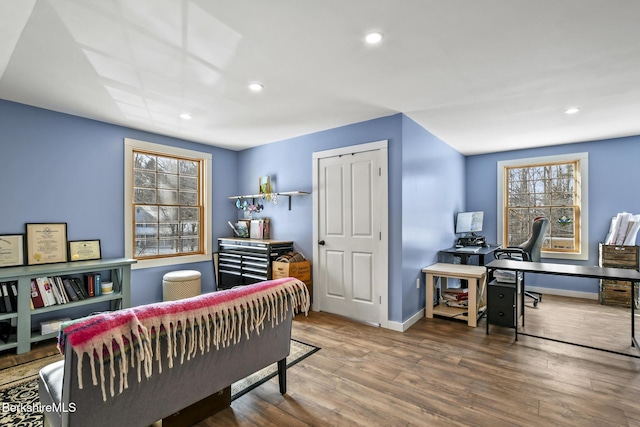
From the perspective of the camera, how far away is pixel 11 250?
3006 millimetres

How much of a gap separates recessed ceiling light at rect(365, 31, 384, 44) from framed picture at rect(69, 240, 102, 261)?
3.68 m

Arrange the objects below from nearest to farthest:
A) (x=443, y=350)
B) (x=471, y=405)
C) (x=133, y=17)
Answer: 1. (x=133, y=17)
2. (x=471, y=405)
3. (x=443, y=350)

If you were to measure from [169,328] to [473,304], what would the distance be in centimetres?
331

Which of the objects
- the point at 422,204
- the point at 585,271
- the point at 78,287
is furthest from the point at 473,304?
the point at 78,287

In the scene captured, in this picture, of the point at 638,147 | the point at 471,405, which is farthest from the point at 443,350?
the point at 638,147

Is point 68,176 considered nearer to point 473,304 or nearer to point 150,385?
point 150,385

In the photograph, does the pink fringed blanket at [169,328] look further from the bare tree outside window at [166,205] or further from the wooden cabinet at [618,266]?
the wooden cabinet at [618,266]

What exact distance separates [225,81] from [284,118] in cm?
106

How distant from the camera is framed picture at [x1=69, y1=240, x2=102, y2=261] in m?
3.40

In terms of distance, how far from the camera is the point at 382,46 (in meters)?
2.11

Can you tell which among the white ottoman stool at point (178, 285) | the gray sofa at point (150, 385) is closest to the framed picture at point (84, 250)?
the white ottoman stool at point (178, 285)

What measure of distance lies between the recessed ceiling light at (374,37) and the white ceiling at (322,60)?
38 mm

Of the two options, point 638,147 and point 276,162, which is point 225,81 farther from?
point 638,147

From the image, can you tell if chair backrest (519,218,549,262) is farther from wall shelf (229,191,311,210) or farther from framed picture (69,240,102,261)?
framed picture (69,240,102,261)
